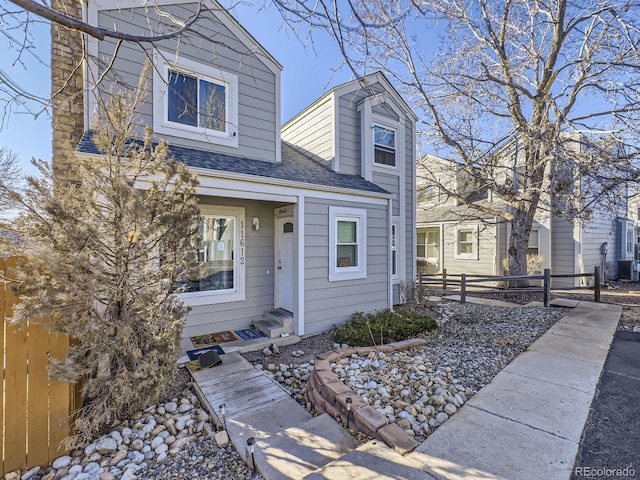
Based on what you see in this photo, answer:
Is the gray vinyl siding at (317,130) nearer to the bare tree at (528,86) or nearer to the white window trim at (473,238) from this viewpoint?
the bare tree at (528,86)

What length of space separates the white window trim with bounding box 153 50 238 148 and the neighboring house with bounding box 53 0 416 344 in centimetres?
2

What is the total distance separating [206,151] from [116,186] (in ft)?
10.8

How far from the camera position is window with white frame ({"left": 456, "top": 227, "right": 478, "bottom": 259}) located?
13761 mm

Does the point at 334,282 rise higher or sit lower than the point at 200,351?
higher

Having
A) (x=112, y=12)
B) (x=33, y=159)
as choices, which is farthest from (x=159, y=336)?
(x=112, y=12)

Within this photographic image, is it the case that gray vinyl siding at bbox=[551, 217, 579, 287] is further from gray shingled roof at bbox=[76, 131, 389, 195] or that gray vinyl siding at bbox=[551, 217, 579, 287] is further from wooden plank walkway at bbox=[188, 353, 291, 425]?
wooden plank walkway at bbox=[188, 353, 291, 425]

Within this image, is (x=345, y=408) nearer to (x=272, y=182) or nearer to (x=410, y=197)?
(x=272, y=182)

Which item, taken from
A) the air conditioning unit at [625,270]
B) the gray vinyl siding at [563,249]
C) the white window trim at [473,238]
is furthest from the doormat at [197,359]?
the air conditioning unit at [625,270]

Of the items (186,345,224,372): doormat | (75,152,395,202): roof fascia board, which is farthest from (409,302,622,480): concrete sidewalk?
(75,152,395,202): roof fascia board

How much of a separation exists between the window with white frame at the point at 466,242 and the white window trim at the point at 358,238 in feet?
29.3

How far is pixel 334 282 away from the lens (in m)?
6.40

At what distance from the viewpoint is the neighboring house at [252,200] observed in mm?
5469

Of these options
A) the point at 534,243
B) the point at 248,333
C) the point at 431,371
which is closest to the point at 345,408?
the point at 431,371

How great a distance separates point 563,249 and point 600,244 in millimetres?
3277
